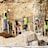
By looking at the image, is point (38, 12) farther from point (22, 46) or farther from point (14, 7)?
point (22, 46)

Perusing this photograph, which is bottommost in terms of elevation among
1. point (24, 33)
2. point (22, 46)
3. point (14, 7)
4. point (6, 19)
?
point (22, 46)

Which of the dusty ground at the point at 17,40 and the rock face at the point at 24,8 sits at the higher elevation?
the rock face at the point at 24,8

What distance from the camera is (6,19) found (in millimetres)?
1245

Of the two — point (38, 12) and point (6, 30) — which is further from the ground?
point (38, 12)

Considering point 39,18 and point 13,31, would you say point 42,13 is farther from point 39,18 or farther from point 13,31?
point 13,31

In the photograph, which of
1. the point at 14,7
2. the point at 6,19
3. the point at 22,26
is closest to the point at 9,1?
the point at 14,7

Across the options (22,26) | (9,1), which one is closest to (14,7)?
(9,1)

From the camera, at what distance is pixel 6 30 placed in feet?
4.07

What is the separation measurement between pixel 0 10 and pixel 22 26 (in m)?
0.29

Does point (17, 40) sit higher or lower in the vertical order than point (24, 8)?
lower

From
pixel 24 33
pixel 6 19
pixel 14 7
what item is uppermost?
pixel 14 7

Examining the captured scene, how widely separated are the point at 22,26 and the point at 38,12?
22 centimetres

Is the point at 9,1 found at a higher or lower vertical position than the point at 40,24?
higher

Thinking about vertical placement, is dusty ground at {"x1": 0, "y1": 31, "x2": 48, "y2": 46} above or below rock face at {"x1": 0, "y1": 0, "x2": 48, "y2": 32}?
below
